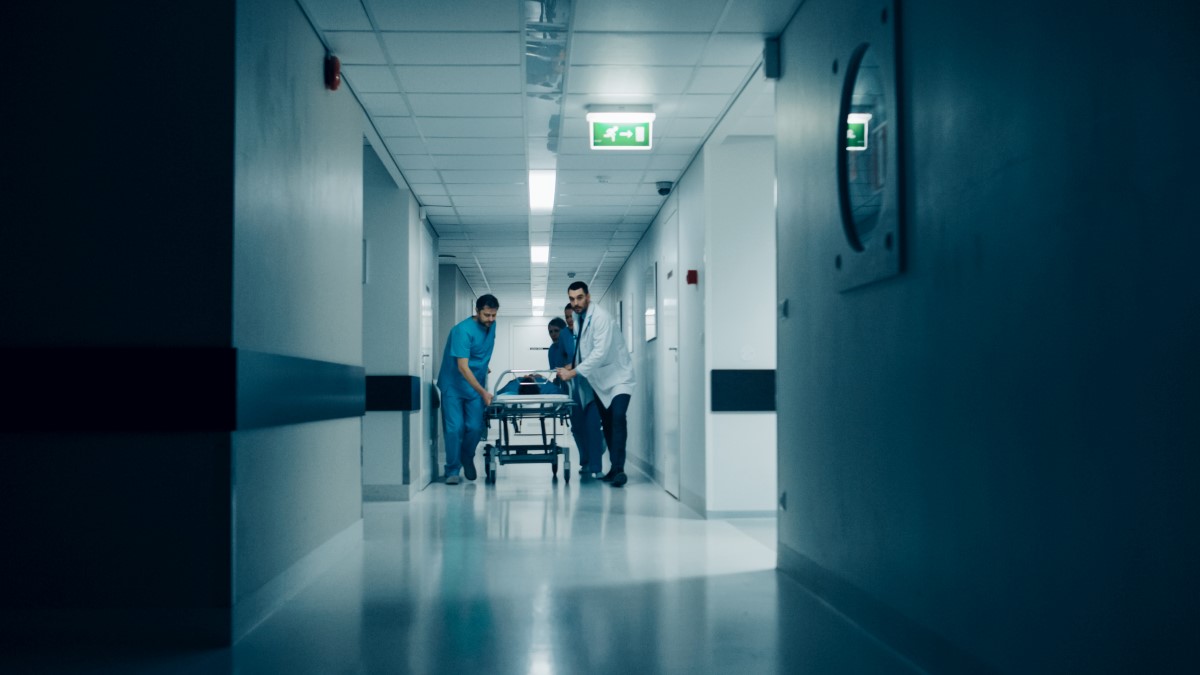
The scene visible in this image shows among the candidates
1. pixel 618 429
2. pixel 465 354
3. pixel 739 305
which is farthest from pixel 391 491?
pixel 739 305

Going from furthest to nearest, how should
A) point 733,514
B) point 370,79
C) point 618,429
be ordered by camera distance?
point 618,429 < point 733,514 < point 370,79

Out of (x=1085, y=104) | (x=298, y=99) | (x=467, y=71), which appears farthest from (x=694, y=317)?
(x=1085, y=104)

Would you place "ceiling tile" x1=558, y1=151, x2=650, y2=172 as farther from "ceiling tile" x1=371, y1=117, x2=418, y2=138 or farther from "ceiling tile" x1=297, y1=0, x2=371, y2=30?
"ceiling tile" x1=297, y1=0, x2=371, y2=30

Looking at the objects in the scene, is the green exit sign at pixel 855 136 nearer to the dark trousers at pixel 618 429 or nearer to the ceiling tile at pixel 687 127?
the ceiling tile at pixel 687 127

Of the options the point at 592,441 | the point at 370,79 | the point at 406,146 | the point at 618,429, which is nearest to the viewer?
the point at 370,79

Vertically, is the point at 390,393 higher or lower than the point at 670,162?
lower

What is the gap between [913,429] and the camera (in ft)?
9.64

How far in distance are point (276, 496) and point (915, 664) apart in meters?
2.29

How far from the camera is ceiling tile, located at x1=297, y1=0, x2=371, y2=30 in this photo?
4141 mm

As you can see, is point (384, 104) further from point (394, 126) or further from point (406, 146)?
point (406, 146)

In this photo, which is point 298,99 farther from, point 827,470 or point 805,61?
point 827,470

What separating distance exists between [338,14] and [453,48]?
595 mm

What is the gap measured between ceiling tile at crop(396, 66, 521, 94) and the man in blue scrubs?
127 inches

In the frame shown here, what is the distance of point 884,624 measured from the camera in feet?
10.3
